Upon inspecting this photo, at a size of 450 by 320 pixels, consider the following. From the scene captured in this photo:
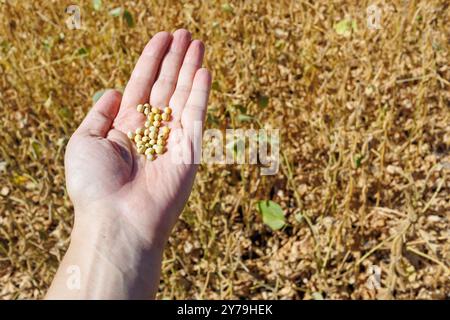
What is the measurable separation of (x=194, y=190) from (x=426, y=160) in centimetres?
82

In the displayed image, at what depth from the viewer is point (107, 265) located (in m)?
1.08

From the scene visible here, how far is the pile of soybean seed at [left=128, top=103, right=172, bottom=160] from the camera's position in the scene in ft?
4.39

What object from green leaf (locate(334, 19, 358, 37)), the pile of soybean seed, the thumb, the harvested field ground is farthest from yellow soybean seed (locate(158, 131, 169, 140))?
green leaf (locate(334, 19, 358, 37))

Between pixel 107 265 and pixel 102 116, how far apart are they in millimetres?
465

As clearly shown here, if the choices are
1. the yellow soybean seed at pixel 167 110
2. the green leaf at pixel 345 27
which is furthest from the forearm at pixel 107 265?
the green leaf at pixel 345 27

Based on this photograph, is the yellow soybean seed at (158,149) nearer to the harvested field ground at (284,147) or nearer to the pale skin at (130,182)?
the pale skin at (130,182)

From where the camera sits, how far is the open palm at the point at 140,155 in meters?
1.19

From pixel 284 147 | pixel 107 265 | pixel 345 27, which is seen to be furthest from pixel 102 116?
pixel 345 27

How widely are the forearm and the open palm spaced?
0.03 meters

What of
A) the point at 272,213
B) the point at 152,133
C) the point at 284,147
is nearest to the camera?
the point at 152,133

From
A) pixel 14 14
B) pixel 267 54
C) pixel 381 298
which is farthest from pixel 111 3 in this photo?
pixel 381 298

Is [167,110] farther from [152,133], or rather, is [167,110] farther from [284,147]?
[284,147]

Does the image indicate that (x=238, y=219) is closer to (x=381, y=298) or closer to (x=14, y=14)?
(x=381, y=298)

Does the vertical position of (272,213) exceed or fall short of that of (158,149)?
it falls short
